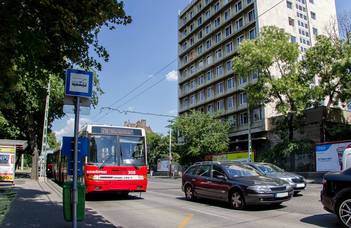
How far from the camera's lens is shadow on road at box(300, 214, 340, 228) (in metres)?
8.97

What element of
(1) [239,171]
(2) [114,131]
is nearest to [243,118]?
(2) [114,131]

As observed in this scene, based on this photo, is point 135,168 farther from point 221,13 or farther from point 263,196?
point 221,13

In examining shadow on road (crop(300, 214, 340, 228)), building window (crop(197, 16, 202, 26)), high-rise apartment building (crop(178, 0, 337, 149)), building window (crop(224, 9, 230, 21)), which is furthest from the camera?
building window (crop(197, 16, 202, 26))

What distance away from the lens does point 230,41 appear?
2265 inches

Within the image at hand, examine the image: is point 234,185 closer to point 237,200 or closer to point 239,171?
point 237,200

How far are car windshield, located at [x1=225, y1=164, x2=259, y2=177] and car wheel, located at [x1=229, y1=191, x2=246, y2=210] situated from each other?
79 centimetres

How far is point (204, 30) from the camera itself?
6588 cm

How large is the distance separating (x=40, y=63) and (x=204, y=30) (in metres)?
58.4

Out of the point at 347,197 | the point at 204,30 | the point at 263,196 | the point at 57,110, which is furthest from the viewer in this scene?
the point at 204,30

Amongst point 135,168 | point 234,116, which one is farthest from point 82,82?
point 234,116

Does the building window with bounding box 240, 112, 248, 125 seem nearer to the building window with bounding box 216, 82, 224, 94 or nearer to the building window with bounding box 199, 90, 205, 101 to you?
the building window with bounding box 216, 82, 224, 94

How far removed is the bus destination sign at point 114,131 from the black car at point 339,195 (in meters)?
8.27

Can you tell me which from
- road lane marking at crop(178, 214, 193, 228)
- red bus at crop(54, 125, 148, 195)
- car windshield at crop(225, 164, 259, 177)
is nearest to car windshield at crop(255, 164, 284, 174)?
car windshield at crop(225, 164, 259, 177)

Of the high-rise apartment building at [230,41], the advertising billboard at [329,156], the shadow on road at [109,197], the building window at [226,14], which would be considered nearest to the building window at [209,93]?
the high-rise apartment building at [230,41]
